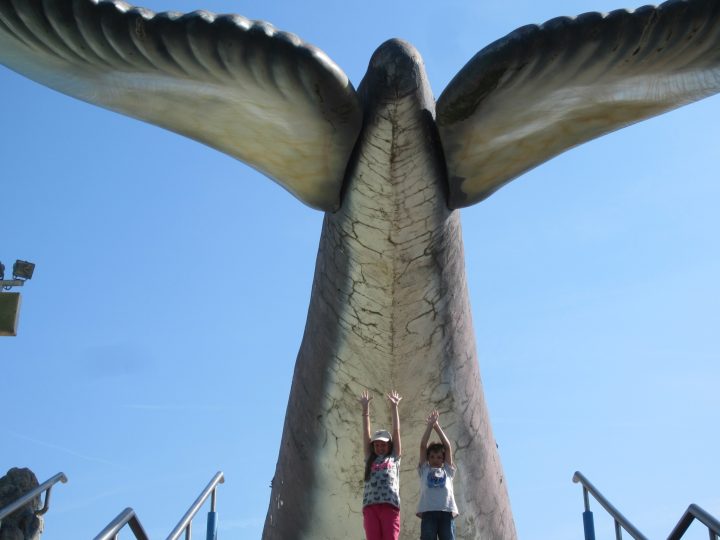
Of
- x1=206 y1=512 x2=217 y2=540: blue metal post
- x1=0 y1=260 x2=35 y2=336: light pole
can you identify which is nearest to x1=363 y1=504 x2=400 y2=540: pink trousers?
x1=206 y1=512 x2=217 y2=540: blue metal post

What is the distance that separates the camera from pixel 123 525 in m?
5.14

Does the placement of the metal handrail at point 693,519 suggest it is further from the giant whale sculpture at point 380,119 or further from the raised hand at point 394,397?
the raised hand at point 394,397

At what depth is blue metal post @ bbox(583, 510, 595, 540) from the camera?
24.2 feet

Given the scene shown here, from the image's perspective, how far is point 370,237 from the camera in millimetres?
4059

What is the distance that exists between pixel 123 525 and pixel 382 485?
1.55 metres

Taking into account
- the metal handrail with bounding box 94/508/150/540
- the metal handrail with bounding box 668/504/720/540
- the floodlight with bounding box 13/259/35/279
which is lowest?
the metal handrail with bounding box 94/508/150/540

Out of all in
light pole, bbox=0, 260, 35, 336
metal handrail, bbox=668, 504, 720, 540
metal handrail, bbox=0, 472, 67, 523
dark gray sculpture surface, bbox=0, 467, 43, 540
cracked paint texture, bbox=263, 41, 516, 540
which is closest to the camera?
cracked paint texture, bbox=263, 41, 516, 540

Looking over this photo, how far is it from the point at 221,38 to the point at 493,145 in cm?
117

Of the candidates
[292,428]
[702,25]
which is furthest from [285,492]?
[702,25]

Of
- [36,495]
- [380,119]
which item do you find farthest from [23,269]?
[380,119]

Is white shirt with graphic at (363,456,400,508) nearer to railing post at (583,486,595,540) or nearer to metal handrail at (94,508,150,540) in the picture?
metal handrail at (94,508,150,540)

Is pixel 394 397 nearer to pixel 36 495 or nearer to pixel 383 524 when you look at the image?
pixel 383 524

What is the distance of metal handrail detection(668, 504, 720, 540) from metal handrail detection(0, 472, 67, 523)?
354 cm

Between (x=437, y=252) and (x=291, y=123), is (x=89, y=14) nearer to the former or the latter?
(x=291, y=123)
